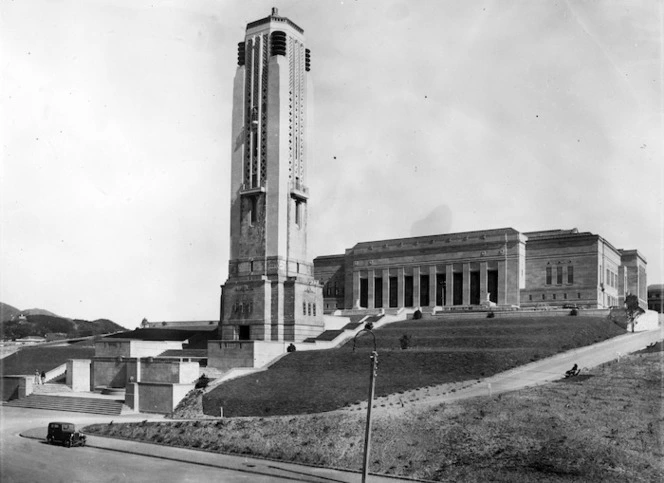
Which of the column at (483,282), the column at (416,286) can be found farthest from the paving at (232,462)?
the column at (416,286)

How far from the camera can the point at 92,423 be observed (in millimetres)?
36625

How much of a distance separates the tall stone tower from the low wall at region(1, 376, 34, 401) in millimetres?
17291

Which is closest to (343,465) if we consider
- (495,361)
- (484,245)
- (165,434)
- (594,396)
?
(165,434)

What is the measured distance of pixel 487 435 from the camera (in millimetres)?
27750

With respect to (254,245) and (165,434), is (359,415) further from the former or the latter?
(254,245)

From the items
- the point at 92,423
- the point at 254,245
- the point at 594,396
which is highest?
the point at 254,245

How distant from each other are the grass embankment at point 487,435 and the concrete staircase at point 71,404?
6.11 m

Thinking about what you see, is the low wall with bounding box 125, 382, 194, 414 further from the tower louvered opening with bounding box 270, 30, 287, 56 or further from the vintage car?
the tower louvered opening with bounding box 270, 30, 287, 56

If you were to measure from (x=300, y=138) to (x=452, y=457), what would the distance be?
131 ft

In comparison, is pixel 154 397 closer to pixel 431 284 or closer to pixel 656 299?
pixel 431 284

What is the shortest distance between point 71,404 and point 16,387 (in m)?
6.61

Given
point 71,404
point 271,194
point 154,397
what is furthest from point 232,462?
point 271,194

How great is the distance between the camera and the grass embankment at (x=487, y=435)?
81.5 feet

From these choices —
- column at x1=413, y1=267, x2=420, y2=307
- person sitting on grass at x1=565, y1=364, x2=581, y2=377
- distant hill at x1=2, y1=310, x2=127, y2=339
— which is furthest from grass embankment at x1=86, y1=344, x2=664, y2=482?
distant hill at x1=2, y1=310, x2=127, y2=339
